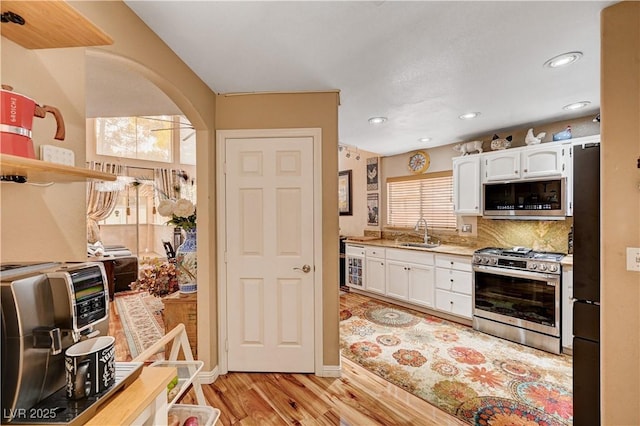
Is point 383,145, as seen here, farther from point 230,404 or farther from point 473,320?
point 230,404

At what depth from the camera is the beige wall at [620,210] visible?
1438 mm

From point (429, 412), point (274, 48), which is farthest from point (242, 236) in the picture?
point (429, 412)

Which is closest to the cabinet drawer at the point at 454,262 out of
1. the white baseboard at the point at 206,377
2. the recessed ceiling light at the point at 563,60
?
the recessed ceiling light at the point at 563,60

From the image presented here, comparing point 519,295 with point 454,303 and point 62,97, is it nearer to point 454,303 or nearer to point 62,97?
point 454,303

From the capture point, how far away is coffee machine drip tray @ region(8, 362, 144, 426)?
0.72 meters

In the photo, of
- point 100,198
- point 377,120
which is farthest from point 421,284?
point 100,198

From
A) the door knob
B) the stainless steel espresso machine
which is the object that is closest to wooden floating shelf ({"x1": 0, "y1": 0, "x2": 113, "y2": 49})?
the stainless steel espresso machine

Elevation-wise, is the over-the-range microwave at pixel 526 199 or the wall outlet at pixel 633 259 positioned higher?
the over-the-range microwave at pixel 526 199

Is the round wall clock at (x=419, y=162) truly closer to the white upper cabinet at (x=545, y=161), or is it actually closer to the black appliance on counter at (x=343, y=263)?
the white upper cabinet at (x=545, y=161)

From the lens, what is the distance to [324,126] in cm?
249

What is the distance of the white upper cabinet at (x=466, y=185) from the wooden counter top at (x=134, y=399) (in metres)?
3.74

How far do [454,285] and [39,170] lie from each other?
3.86 metres

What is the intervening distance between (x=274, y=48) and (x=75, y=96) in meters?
1.14

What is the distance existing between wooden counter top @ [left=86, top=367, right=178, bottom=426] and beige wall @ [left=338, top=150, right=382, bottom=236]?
Result: 180 inches
